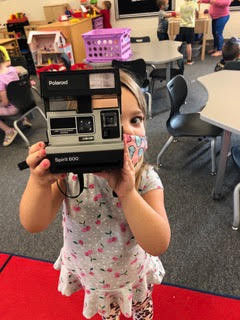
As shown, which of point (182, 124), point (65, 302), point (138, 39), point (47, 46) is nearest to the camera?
point (65, 302)

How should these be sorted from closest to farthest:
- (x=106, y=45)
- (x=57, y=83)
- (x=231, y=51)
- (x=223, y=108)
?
(x=57, y=83)
(x=223, y=108)
(x=106, y=45)
(x=231, y=51)

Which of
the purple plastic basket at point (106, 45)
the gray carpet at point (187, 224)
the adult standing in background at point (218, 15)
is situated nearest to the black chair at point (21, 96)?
the gray carpet at point (187, 224)

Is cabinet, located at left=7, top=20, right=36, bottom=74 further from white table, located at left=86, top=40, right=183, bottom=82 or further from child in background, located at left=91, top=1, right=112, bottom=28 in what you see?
white table, located at left=86, top=40, right=183, bottom=82

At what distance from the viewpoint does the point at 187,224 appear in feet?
5.71

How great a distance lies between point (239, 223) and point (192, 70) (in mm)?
3415

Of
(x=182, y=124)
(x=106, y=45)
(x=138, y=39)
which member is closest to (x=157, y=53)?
(x=106, y=45)

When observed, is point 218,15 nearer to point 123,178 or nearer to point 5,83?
point 5,83

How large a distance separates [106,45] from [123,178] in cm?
257

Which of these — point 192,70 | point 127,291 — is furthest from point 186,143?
point 192,70

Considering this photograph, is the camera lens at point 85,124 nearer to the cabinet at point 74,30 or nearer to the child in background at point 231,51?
the child in background at point 231,51

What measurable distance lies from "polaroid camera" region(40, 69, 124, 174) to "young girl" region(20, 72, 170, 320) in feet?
0.12

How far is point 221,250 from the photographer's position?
5.12ft

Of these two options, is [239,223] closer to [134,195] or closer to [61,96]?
[134,195]

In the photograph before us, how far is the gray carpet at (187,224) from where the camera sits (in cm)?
145
